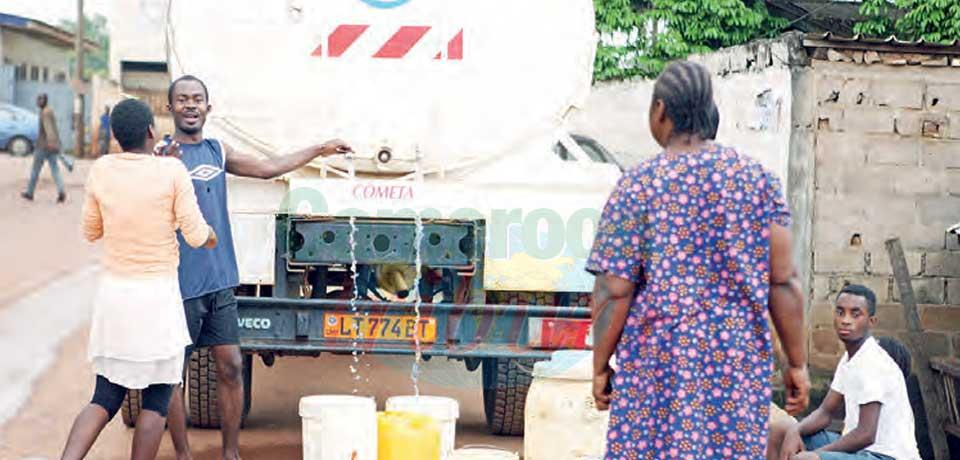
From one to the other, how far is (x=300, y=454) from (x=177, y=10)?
6.94ft

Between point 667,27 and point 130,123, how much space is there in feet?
46.5

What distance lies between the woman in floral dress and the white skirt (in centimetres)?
201

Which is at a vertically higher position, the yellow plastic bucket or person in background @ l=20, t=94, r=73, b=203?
person in background @ l=20, t=94, r=73, b=203

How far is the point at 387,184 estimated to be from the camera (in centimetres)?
684

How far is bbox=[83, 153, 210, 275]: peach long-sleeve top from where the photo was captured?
5.33m

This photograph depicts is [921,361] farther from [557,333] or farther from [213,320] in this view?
[213,320]

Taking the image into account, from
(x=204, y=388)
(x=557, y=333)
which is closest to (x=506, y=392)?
(x=557, y=333)

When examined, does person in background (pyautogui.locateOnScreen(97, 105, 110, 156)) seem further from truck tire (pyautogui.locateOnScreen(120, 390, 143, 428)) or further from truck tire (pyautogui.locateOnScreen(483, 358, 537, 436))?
truck tire (pyautogui.locateOnScreen(483, 358, 537, 436))

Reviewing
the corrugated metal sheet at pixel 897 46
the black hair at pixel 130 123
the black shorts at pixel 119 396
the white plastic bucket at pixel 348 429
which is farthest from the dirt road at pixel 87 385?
the corrugated metal sheet at pixel 897 46

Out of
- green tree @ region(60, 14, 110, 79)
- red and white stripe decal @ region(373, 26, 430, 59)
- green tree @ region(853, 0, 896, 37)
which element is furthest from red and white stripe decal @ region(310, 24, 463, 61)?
green tree @ region(60, 14, 110, 79)

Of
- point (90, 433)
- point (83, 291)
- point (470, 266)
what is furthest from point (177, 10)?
point (83, 291)

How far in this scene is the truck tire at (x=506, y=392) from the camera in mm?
7250

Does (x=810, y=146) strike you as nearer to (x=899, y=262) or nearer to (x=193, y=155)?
(x=899, y=262)

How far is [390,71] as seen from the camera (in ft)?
22.7
